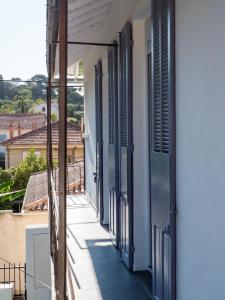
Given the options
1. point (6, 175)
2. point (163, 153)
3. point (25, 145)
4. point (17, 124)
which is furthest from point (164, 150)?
point (17, 124)

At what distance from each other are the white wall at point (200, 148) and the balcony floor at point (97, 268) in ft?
4.72

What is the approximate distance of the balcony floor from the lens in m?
4.74

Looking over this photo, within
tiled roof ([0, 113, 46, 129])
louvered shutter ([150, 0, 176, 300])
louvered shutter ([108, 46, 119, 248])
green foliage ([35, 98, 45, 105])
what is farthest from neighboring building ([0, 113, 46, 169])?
louvered shutter ([150, 0, 176, 300])

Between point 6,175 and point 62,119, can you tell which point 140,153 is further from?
point 6,175

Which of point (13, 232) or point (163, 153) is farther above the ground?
point (163, 153)

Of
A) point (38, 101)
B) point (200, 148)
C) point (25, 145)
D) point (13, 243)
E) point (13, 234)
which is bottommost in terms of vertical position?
point (13, 243)

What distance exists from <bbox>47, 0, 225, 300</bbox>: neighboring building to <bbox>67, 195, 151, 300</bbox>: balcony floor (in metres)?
0.03

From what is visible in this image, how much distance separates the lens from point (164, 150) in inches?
145

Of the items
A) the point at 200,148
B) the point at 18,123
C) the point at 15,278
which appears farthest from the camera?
the point at 18,123

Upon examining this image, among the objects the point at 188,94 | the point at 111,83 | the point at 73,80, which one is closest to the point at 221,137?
the point at 188,94

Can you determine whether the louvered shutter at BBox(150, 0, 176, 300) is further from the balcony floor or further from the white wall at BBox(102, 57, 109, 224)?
the white wall at BBox(102, 57, 109, 224)

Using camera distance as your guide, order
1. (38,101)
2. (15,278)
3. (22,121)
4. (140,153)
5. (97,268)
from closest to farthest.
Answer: (140,153), (97,268), (15,278), (22,121), (38,101)

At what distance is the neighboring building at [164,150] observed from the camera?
2699 mm

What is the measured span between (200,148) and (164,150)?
77cm
